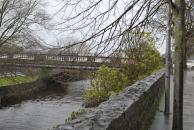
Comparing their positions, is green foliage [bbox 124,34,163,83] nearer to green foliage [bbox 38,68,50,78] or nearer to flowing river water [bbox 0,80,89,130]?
flowing river water [bbox 0,80,89,130]

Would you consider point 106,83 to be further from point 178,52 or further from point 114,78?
point 178,52

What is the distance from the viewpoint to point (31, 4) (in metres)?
40.7

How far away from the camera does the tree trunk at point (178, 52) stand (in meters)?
10.8

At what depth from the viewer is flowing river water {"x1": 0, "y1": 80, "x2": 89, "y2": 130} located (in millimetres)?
29672

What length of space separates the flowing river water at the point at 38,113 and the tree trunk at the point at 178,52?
1751 cm

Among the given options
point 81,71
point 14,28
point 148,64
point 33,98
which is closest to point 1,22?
point 14,28

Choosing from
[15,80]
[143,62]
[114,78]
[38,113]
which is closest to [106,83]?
[114,78]

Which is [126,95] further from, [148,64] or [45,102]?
[45,102]

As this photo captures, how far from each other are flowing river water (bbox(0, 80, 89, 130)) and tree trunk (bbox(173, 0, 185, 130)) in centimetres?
1751

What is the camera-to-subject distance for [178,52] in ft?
36.4

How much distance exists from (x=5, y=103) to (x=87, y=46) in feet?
103

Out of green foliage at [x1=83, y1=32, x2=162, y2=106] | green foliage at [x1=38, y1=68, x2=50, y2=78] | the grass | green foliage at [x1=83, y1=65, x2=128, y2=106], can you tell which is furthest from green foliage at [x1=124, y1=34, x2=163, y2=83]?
green foliage at [x1=38, y1=68, x2=50, y2=78]

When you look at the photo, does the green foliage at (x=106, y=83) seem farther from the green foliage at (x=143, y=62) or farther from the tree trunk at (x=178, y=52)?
the tree trunk at (x=178, y=52)

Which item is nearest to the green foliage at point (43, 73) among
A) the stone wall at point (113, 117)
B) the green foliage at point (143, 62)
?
the green foliage at point (143, 62)
